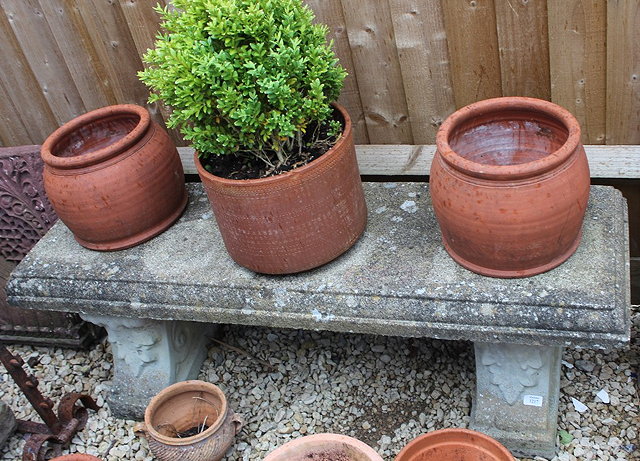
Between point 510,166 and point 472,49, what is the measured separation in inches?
27.4

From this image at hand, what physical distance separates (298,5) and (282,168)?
1.65ft

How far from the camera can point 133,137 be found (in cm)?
248

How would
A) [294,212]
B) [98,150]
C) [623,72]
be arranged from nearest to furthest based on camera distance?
1. [294,212]
2. [623,72]
3. [98,150]

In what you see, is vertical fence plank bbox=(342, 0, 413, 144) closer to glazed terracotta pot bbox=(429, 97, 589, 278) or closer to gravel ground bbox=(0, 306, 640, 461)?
glazed terracotta pot bbox=(429, 97, 589, 278)

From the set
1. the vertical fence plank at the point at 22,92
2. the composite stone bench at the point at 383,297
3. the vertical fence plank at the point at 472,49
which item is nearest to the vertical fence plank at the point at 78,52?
the vertical fence plank at the point at 22,92

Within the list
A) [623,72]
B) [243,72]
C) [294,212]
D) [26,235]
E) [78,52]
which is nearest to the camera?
[243,72]

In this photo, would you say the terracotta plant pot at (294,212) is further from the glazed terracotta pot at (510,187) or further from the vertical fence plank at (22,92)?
the vertical fence plank at (22,92)

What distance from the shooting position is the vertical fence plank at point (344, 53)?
2.48 meters

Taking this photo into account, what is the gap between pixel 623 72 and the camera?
232 centimetres

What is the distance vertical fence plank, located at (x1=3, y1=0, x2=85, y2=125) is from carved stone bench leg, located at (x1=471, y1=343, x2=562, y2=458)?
2.05m

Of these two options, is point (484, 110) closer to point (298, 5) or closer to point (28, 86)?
point (298, 5)

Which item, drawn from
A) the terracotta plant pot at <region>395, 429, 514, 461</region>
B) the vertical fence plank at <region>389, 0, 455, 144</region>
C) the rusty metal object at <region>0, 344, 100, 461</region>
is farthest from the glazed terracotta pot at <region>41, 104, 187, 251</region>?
the terracotta plant pot at <region>395, 429, 514, 461</region>

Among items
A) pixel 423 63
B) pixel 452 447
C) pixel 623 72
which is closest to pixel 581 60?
pixel 623 72

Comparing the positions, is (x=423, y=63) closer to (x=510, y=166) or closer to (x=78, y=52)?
(x=510, y=166)
